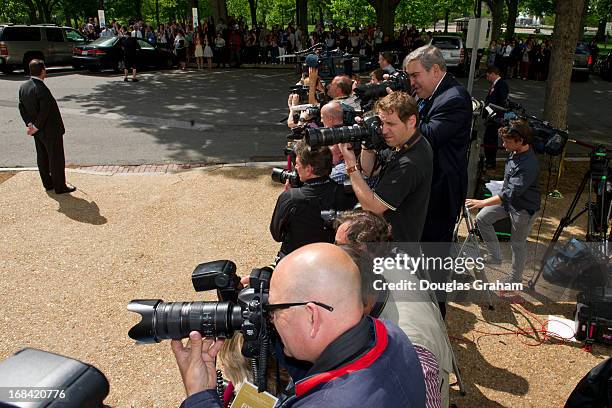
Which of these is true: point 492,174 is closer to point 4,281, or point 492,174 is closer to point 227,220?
point 227,220

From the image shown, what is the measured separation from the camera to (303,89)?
6805 millimetres

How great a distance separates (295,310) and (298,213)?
1898mm

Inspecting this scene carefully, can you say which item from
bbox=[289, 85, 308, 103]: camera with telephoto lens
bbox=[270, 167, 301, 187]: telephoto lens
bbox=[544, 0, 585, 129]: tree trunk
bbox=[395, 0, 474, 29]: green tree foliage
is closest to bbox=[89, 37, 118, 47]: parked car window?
bbox=[289, 85, 308, 103]: camera with telephoto lens

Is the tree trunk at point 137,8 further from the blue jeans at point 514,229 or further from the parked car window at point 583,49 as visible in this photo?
the blue jeans at point 514,229

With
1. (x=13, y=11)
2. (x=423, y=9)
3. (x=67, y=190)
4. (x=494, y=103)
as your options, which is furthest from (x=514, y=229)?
(x=13, y=11)

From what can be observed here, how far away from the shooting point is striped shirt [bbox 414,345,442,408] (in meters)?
2.01

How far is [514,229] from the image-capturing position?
16.5 ft

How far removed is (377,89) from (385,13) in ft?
65.1

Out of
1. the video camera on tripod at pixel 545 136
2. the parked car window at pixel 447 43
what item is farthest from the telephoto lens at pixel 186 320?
the parked car window at pixel 447 43

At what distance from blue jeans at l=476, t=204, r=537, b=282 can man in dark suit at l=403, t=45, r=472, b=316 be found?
1.08 meters

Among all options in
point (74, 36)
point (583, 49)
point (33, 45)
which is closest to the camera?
point (33, 45)

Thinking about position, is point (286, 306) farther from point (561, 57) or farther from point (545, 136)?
point (561, 57)

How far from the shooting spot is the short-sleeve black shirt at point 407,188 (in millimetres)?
3395

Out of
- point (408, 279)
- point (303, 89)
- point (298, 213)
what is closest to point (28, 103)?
point (303, 89)
